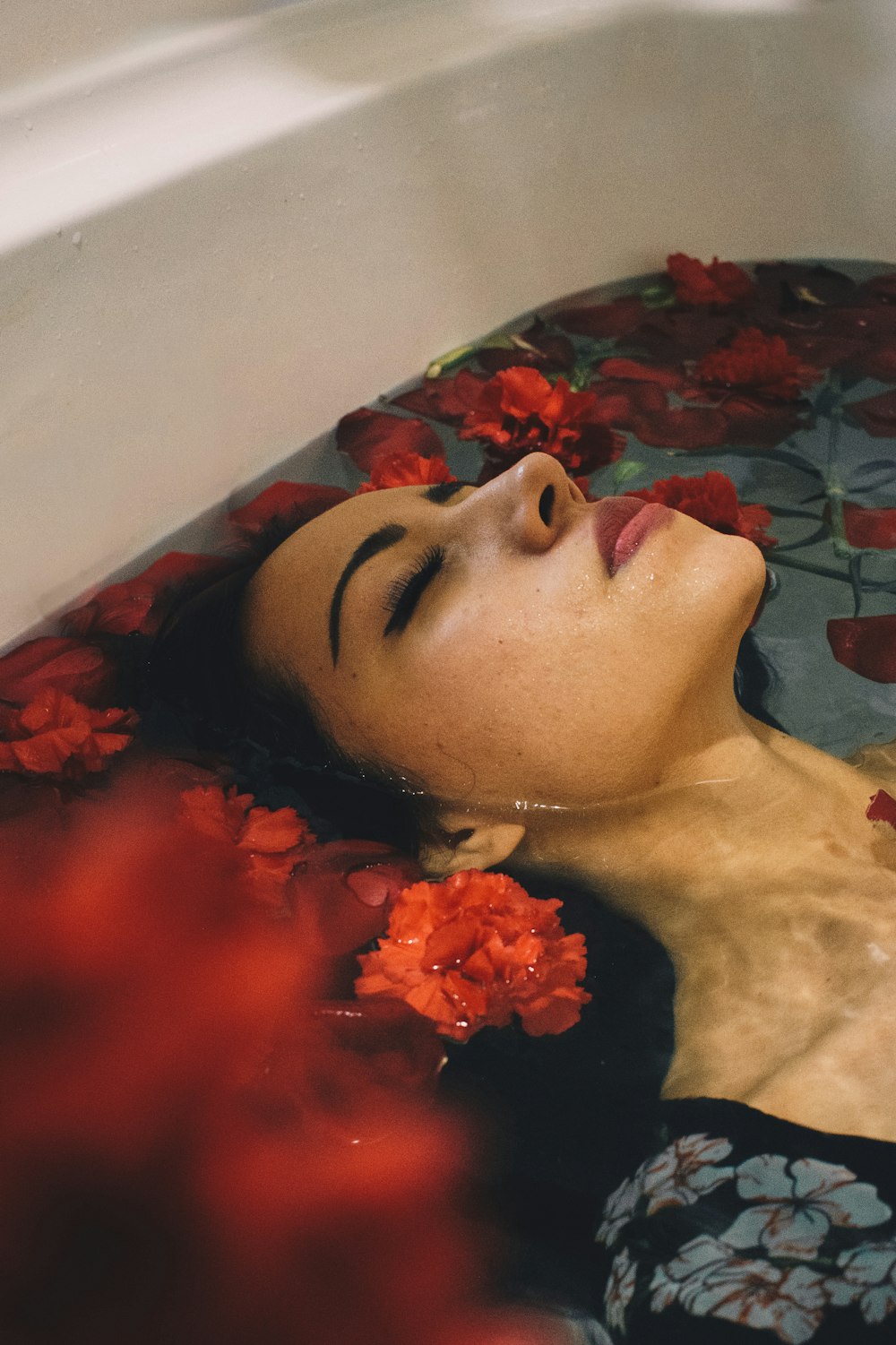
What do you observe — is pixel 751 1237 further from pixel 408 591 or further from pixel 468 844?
pixel 408 591

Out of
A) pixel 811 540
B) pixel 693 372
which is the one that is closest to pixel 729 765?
pixel 811 540

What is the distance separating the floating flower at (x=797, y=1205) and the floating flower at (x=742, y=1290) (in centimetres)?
1

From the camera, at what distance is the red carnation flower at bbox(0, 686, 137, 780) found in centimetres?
101

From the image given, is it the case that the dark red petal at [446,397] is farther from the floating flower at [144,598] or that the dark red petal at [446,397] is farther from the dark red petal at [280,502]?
the floating flower at [144,598]

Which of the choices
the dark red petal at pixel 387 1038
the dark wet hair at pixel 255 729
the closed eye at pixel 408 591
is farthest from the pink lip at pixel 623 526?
the dark red petal at pixel 387 1038

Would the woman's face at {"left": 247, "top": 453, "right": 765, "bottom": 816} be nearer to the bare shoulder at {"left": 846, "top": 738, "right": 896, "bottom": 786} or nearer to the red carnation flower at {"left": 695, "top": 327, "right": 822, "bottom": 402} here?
the bare shoulder at {"left": 846, "top": 738, "right": 896, "bottom": 786}

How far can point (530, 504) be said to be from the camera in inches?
31.2

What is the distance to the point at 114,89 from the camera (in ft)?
4.10

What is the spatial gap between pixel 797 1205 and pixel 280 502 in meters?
0.82

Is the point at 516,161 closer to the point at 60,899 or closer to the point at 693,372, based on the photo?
the point at 693,372

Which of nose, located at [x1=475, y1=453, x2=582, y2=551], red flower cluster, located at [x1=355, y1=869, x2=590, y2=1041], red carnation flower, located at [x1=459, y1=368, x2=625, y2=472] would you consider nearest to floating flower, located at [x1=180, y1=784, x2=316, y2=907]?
red flower cluster, located at [x1=355, y1=869, x2=590, y2=1041]

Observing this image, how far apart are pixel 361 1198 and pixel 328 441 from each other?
0.86 meters

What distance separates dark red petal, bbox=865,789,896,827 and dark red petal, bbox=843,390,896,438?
0.54 m

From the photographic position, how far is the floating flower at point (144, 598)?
1.14 m
